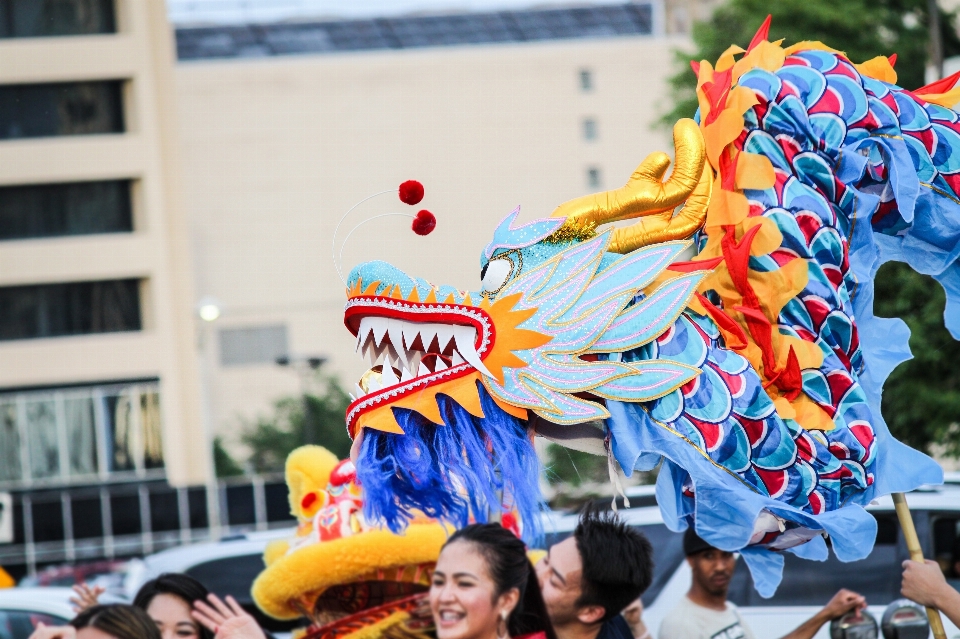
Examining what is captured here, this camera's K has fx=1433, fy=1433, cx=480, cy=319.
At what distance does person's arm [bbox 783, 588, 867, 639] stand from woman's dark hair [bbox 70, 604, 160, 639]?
1947mm

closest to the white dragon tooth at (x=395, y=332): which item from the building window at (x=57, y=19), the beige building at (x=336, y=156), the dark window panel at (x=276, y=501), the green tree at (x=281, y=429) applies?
the dark window panel at (x=276, y=501)

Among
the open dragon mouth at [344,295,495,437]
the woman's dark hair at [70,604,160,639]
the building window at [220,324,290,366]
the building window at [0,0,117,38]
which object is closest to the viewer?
the open dragon mouth at [344,295,495,437]

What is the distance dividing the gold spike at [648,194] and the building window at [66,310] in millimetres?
26330

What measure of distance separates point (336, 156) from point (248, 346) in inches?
220

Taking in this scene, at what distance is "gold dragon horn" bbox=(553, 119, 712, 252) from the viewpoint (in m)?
3.06

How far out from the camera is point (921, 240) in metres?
3.47

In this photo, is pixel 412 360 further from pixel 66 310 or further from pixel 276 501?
pixel 66 310

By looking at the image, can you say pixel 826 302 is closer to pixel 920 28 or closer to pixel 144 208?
pixel 920 28

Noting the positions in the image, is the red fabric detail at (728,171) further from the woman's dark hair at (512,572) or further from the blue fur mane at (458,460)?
the woman's dark hair at (512,572)

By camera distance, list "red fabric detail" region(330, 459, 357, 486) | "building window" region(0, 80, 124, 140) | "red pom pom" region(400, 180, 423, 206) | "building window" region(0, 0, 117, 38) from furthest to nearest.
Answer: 1. "building window" region(0, 80, 124, 140)
2. "building window" region(0, 0, 117, 38)
3. "red fabric detail" region(330, 459, 357, 486)
4. "red pom pom" region(400, 180, 423, 206)

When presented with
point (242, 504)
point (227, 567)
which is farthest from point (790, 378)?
point (242, 504)

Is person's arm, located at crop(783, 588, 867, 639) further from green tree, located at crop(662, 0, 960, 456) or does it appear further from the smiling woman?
green tree, located at crop(662, 0, 960, 456)

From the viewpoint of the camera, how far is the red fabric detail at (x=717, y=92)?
3221 mm

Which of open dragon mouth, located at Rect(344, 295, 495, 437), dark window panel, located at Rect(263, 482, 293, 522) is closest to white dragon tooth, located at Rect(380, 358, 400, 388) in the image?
open dragon mouth, located at Rect(344, 295, 495, 437)
